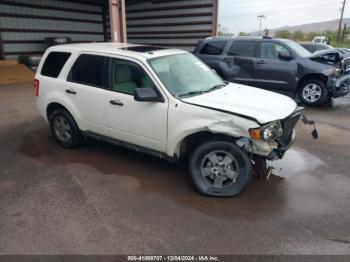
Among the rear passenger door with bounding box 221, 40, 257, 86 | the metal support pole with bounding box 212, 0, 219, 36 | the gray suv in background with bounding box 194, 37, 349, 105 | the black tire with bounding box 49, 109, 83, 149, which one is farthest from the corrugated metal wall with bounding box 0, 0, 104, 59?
the black tire with bounding box 49, 109, 83, 149

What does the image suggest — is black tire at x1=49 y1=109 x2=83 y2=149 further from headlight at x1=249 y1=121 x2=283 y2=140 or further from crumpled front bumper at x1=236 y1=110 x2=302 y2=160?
headlight at x1=249 y1=121 x2=283 y2=140

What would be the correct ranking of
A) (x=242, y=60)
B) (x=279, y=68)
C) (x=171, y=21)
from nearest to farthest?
1. (x=279, y=68)
2. (x=242, y=60)
3. (x=171, y=21)

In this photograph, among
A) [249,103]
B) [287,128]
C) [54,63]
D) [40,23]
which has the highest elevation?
[40,23]

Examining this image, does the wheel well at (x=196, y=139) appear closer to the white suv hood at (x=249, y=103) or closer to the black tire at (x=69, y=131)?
the white suv hood at (x=249, y=103)

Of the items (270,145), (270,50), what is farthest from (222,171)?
(270,50)

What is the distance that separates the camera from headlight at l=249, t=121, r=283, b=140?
3469 millimetres

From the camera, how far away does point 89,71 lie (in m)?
4.79

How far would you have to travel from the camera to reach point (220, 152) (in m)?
3.77

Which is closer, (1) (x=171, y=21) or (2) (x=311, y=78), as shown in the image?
(2) (x=311, y=78)

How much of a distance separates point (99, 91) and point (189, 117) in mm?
1593

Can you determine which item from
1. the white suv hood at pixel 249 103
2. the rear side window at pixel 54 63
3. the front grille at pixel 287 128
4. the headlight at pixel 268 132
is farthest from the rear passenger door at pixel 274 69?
the rear side window at pixel 54 63

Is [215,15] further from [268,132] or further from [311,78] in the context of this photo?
[268,132]

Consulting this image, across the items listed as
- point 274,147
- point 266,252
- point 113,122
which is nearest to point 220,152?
point 274,147

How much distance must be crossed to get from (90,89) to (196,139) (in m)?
1.84
